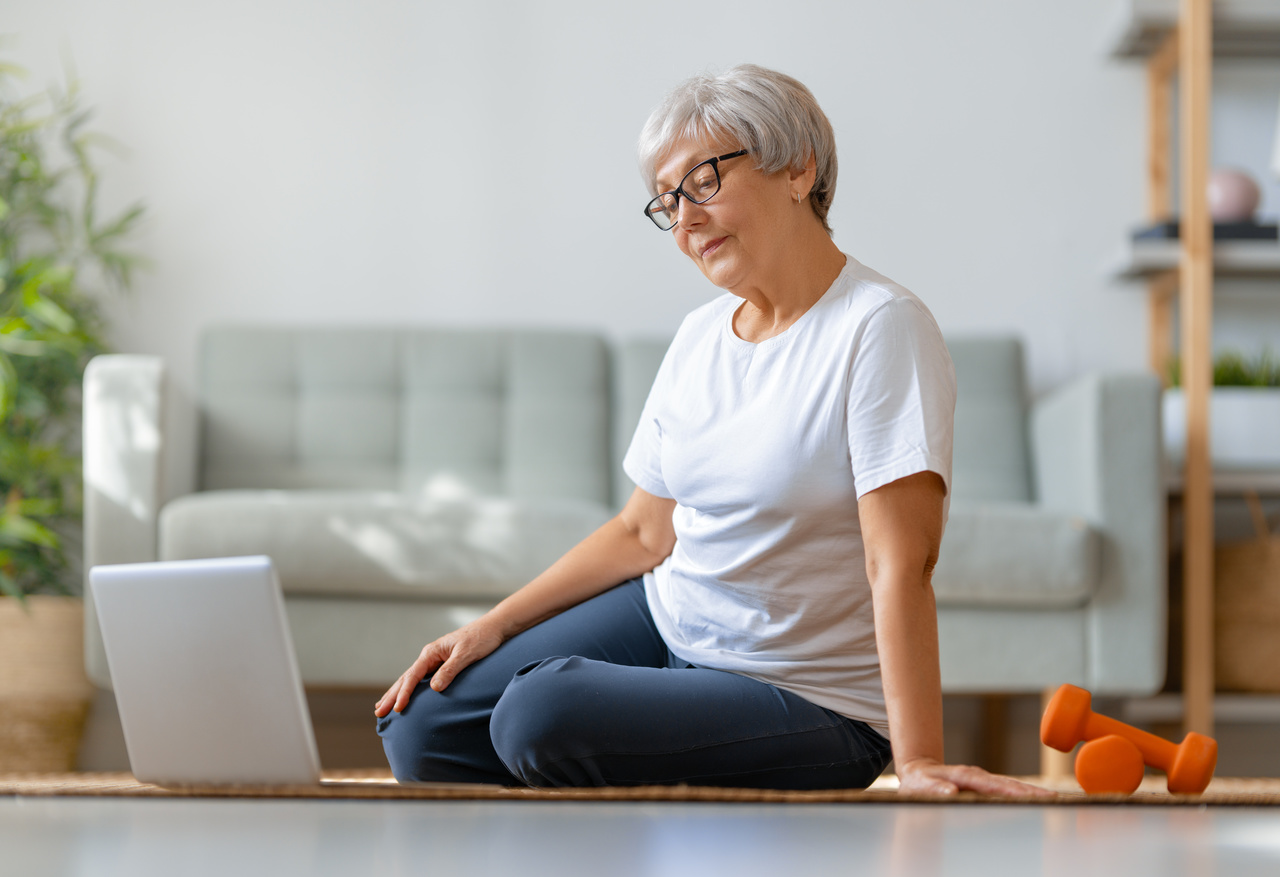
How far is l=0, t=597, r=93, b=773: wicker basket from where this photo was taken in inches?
81.4

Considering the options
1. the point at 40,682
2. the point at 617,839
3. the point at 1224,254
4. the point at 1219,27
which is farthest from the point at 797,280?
the point at 1219,27

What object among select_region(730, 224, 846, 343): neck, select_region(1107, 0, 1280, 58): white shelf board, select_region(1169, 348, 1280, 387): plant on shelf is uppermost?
select_region(1107, 0, 1280, 58): white shelf board

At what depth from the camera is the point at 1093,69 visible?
2.85m

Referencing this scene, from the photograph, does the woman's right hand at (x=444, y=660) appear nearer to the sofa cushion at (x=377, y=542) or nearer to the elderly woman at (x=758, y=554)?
the elderly woman at (x=758, y=554)

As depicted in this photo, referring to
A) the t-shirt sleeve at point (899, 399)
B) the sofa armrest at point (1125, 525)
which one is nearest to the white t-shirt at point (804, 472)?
the t-shirt sleeve at point (899, 399)

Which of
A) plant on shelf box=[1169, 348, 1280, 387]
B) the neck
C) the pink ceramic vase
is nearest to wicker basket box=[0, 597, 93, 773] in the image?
the neck

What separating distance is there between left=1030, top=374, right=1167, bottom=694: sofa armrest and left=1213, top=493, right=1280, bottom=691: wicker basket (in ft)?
1.18

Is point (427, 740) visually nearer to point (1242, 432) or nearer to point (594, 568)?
point (594, 568)

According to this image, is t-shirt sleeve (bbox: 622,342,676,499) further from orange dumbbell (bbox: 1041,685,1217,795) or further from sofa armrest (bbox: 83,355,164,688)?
sofa armrest (bbox: 83,355,164,688)

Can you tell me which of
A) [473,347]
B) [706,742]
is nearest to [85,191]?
[473,347]

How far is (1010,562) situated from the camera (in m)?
1.94

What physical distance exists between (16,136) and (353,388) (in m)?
1.04

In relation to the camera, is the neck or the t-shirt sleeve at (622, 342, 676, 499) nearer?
the neck

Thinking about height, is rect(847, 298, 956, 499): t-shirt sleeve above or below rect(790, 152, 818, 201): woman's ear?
below
